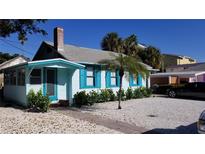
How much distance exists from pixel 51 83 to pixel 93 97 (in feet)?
9.47

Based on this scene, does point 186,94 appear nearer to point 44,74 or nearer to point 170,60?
point 44,74

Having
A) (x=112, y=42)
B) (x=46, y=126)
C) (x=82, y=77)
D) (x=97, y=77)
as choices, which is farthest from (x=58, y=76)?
(x=112, y=42)

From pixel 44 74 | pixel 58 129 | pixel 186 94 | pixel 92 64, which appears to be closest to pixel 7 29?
pixel 44 74

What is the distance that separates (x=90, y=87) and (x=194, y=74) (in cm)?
1601

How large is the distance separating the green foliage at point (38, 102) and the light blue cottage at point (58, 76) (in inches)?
28.3

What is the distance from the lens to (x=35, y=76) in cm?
1284

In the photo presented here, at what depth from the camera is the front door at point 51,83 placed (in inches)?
523

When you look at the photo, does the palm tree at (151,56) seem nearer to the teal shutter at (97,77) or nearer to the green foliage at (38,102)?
the teal shutter at (97,77)

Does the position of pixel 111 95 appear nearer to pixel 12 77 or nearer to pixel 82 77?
pixel 82 77

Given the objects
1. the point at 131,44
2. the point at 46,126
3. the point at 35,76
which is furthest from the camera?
the point at 131,44

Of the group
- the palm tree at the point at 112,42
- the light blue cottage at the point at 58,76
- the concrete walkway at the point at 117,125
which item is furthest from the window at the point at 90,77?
the palm tree at the point at 112,42

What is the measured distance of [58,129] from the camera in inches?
299

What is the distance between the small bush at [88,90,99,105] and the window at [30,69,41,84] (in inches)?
133
